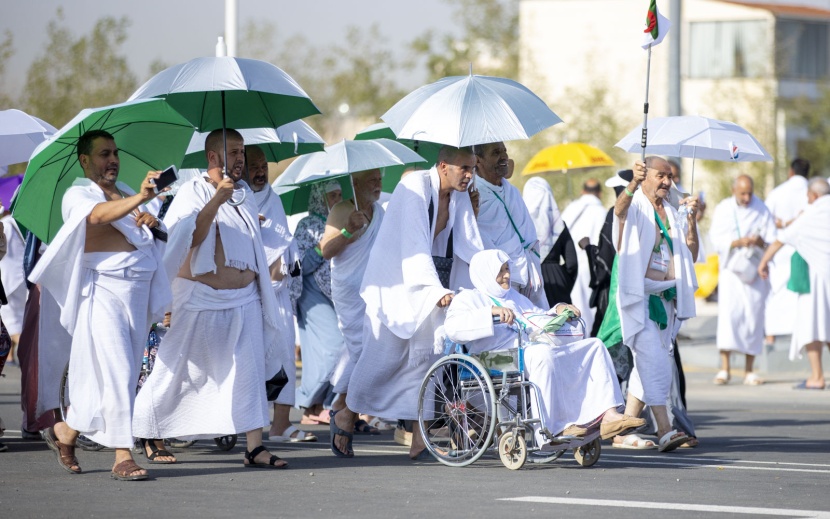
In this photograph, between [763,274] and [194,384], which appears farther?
[763,274]

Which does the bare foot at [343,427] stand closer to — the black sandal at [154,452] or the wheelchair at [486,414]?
the wheelchair at [486,414]

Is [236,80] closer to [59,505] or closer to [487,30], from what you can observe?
[59,505]

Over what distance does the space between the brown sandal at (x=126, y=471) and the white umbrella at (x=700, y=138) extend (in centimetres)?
448

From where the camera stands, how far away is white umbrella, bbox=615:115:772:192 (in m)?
11.1

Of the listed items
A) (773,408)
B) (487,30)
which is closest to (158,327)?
(773,408)

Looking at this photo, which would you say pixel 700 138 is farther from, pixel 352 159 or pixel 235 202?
pixel 235 202

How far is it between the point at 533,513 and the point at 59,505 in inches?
94.3

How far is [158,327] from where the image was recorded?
9938 mm

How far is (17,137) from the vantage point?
11328mm

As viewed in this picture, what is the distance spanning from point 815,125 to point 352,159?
126ft

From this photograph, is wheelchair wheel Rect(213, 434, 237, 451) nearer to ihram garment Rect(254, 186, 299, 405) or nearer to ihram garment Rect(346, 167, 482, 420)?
ihram garment Rect(254, 186, 299, 405)

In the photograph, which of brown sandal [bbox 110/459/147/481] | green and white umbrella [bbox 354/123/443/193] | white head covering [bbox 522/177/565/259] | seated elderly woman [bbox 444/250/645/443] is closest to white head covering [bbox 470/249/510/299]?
seated elderly woman [bbox 444/250/645/443]

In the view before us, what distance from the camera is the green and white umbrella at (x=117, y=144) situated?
883 cm

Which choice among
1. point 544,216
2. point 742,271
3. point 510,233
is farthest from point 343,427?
point 742,271
